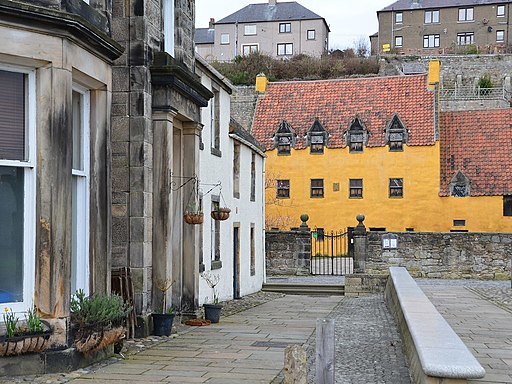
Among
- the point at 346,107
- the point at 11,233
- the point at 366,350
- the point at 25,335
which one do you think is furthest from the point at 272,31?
the point at 25,335

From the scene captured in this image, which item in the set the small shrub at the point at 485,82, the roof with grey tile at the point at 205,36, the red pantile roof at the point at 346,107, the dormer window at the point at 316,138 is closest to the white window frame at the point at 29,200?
the red pantile roof at the point at 346,107

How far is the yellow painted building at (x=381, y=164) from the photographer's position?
42000 millimetres

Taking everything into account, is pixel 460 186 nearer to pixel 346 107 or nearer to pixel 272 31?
pixel 346 107

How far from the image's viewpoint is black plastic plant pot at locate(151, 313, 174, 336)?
12281mm

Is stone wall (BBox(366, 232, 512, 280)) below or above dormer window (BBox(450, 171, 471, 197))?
below

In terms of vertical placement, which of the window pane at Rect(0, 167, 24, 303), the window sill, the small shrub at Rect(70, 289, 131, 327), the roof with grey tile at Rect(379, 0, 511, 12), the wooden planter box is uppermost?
the roof with grey tile at Rect(379, 0, 511, 12)

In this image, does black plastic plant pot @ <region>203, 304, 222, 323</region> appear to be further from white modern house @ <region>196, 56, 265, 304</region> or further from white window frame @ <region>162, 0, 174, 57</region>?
white window frame @ <region>162, 0, 174, 57</region>

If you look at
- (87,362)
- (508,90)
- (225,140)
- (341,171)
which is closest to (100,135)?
(87,362)

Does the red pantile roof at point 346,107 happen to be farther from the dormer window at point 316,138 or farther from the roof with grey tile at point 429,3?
the roof with grey tile at point 429,3

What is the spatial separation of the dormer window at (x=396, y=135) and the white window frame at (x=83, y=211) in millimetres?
33767

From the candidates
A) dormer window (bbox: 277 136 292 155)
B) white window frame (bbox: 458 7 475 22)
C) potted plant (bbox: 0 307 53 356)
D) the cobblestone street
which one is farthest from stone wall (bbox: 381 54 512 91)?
potted plant (bbox: 0 307 53 356)

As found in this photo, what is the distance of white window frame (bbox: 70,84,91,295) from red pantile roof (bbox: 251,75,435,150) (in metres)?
33.6

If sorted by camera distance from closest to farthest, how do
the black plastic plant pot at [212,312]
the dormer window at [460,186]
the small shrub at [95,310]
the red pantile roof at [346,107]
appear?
the small shrub at [95,310] → the black plastic plant pot at [212,312] → the dormer window at [460,186] → the red pantile roof at [346,107]

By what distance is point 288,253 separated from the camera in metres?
32.7
